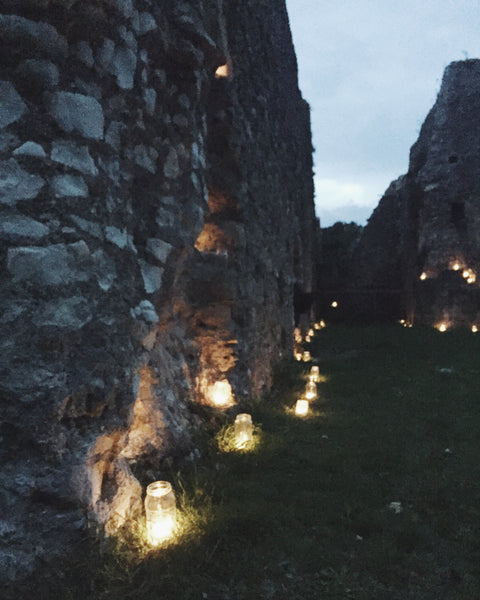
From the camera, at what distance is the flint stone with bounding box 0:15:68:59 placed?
87.4 inches

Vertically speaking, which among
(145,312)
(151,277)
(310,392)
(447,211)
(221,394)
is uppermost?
(447,211)

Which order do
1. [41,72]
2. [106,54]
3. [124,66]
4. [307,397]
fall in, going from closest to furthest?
[41,72]
[106,54]
[124,66]
[307,397]

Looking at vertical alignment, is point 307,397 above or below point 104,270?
below

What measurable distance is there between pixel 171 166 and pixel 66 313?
1554mm

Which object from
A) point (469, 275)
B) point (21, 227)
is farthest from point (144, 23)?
point (469, 275)

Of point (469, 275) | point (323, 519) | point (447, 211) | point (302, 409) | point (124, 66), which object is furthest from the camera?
point (447, 211)

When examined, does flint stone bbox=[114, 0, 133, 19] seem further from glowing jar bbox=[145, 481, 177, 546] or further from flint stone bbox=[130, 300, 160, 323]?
glowing jar bbox=[145, 481, 177, 546]

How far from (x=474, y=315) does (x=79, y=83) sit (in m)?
16.2

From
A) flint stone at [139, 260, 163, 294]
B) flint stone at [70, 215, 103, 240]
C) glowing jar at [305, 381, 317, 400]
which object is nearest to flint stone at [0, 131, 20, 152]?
flint stone at [70, 215, 103, 240]

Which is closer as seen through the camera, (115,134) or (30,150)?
(30,150)

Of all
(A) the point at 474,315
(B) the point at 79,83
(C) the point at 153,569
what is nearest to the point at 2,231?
(B) the point at 79,83

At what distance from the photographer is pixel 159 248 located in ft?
10.3

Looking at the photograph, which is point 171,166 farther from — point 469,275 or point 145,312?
point 469,275

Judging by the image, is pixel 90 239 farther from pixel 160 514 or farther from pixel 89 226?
pixel 160 514
